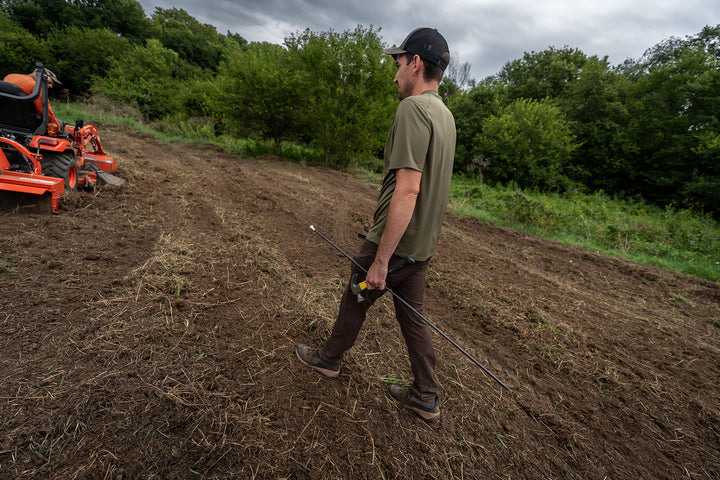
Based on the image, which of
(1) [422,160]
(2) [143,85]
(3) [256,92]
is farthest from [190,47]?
(1) [422,160]

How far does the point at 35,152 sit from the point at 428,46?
216 inches

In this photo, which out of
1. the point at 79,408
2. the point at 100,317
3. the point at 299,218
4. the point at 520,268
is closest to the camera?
the point at 79,408

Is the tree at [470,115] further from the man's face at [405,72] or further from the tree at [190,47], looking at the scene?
the tree at [190,47]

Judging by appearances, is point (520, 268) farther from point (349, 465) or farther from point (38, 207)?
point (38, 207)

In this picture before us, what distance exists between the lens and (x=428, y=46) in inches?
66.0

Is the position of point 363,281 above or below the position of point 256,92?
below

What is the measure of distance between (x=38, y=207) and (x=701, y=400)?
7.42m

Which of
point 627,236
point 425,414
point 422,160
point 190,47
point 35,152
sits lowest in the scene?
point 425,414

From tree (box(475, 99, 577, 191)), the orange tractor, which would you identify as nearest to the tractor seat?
the orange tractor

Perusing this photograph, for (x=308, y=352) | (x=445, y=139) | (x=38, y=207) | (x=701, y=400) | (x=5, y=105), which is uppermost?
(x=445, y=139)

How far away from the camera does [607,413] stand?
2.38m

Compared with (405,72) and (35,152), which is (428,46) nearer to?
(405,72)

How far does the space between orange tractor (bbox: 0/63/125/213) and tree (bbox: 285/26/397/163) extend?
31.2 feet

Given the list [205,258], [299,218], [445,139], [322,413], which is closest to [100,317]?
[205,258]
